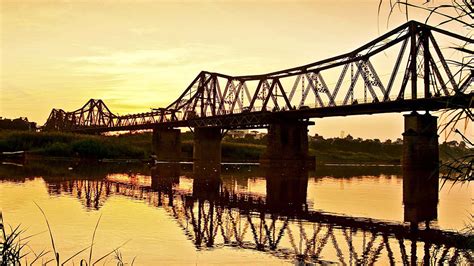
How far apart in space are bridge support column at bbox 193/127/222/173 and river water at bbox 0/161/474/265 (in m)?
57.4

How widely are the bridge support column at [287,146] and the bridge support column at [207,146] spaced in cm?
1481

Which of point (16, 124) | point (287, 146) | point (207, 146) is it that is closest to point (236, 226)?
point (287, 146)

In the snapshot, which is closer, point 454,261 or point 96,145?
point 454,261

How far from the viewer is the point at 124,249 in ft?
47.3

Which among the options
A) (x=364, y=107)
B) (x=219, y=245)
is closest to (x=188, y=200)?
(x=219, y=245)

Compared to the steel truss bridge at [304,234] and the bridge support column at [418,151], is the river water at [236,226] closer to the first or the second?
the steel truss bridge at [304,234]

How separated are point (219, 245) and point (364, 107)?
49936 millimetres

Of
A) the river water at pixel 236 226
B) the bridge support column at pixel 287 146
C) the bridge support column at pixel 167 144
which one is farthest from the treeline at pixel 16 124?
the river water at pixel 236 226

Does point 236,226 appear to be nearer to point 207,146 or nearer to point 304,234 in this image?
point 304,234

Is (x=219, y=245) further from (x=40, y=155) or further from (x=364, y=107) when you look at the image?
(x=40, y=155)

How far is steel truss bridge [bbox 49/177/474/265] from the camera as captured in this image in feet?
46.8

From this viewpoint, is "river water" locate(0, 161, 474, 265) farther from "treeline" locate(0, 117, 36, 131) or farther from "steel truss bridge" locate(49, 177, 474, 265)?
"treeline" locate(0, 117, 36, 131)

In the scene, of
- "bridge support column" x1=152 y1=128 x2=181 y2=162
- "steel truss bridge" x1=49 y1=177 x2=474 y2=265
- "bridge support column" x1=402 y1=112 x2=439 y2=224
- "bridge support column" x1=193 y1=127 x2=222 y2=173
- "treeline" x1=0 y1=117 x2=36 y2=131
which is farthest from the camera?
"treeline" x1=0 y1=117 x2=36 y2=131

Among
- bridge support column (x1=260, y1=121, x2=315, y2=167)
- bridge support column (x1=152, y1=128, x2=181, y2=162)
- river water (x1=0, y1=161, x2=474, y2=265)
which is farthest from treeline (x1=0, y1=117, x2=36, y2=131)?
river water (x1=0, y1=161, x2=474, y2=265)
